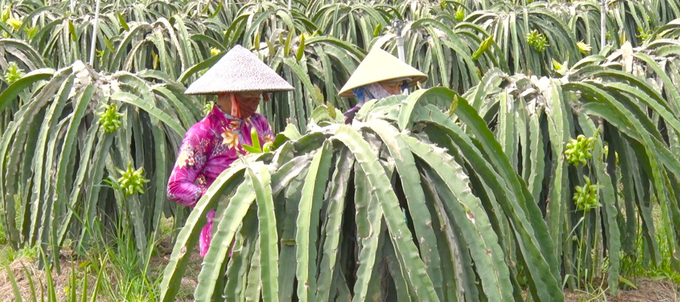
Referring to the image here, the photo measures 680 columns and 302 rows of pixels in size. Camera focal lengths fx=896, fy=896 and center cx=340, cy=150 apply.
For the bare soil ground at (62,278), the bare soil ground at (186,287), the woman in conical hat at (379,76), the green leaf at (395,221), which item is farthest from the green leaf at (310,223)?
the bare soil ground at (62,278)

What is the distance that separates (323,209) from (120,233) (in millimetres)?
1840

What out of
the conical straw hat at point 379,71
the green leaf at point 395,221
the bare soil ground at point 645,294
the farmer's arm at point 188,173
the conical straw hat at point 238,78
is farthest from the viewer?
the bare soil ground at point 645,294

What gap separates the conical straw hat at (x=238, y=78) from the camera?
3.00m

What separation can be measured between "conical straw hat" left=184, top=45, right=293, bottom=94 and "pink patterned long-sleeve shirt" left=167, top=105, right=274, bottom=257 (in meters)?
0.09

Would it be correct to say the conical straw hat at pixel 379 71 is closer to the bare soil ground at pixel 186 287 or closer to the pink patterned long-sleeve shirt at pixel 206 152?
the pink patterned long-sleeve shirt at pixel 206 152

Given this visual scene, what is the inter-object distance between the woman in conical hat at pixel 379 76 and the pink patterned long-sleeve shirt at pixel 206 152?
428 mm

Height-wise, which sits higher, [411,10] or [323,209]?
[411,10]

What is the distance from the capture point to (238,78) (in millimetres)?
3023

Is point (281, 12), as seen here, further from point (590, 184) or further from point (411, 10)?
point (590, 184)

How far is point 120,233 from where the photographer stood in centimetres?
379

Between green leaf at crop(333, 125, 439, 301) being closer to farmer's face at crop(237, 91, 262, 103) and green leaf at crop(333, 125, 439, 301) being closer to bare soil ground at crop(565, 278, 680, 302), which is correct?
farmer's face at crop(237, 91, 262, 103)

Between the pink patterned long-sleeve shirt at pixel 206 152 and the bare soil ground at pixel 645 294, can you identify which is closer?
the pink patterned long-sleeve shirt at pixel 206 152

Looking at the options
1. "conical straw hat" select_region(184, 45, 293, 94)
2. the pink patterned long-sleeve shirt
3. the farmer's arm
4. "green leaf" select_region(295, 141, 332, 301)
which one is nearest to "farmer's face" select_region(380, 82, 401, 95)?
"conical straw hat" select_region(184, 45, 293, 94)

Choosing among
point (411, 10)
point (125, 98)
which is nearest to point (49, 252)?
point (125, 98)
